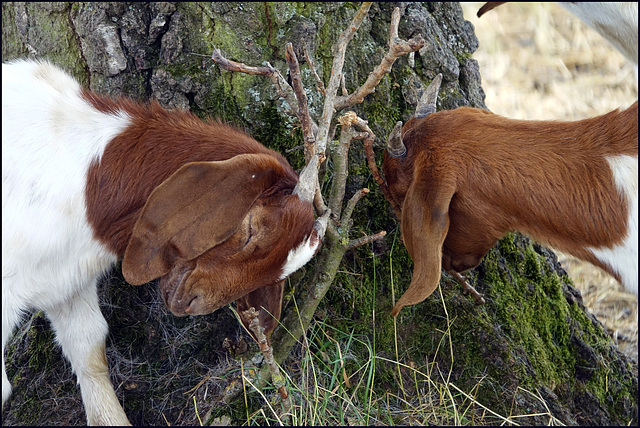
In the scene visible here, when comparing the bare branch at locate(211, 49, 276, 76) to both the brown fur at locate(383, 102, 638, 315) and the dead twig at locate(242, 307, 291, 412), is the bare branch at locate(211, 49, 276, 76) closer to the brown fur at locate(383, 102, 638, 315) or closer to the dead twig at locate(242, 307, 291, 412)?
the brown fur at locate(383, 102, 638, 315)

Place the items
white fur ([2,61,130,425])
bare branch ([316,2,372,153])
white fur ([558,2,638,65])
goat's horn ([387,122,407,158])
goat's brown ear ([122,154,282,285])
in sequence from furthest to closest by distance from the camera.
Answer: white fur ([558,2,638,65]), goat's horn ([387,122,407,158]), bare branch ([316,2,372,153]), white fur ([2,61,130,425]), goat's brown ear ([122,154,282,285])

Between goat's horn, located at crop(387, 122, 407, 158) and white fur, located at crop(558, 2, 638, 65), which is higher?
white fur, located at crop(558, 2, 638, 65)

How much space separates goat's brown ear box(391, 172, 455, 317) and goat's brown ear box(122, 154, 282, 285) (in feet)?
2.11

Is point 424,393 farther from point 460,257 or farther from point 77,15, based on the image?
point 77,15

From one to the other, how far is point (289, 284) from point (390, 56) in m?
1.15

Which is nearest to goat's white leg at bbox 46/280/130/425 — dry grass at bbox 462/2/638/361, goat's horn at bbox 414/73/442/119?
goat's horn at bbox 414/73/442/119

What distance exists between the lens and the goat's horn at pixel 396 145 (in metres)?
2.93

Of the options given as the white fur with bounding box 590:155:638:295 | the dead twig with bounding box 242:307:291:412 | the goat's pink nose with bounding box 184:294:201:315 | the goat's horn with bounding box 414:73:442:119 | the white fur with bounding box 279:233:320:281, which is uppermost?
the goat's horn with bounding box 414:73:442:119

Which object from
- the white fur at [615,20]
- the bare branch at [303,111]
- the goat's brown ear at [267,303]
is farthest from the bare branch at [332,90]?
the white fur at [615,20]

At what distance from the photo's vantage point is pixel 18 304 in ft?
9.19

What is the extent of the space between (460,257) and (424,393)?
0.69 meters

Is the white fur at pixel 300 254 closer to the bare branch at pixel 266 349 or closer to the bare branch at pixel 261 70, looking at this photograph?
the bare branch at pixel 266 349

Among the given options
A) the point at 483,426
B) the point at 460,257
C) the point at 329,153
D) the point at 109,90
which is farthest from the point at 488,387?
the point at 109,90

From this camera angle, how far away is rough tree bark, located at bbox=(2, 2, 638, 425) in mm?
3221
